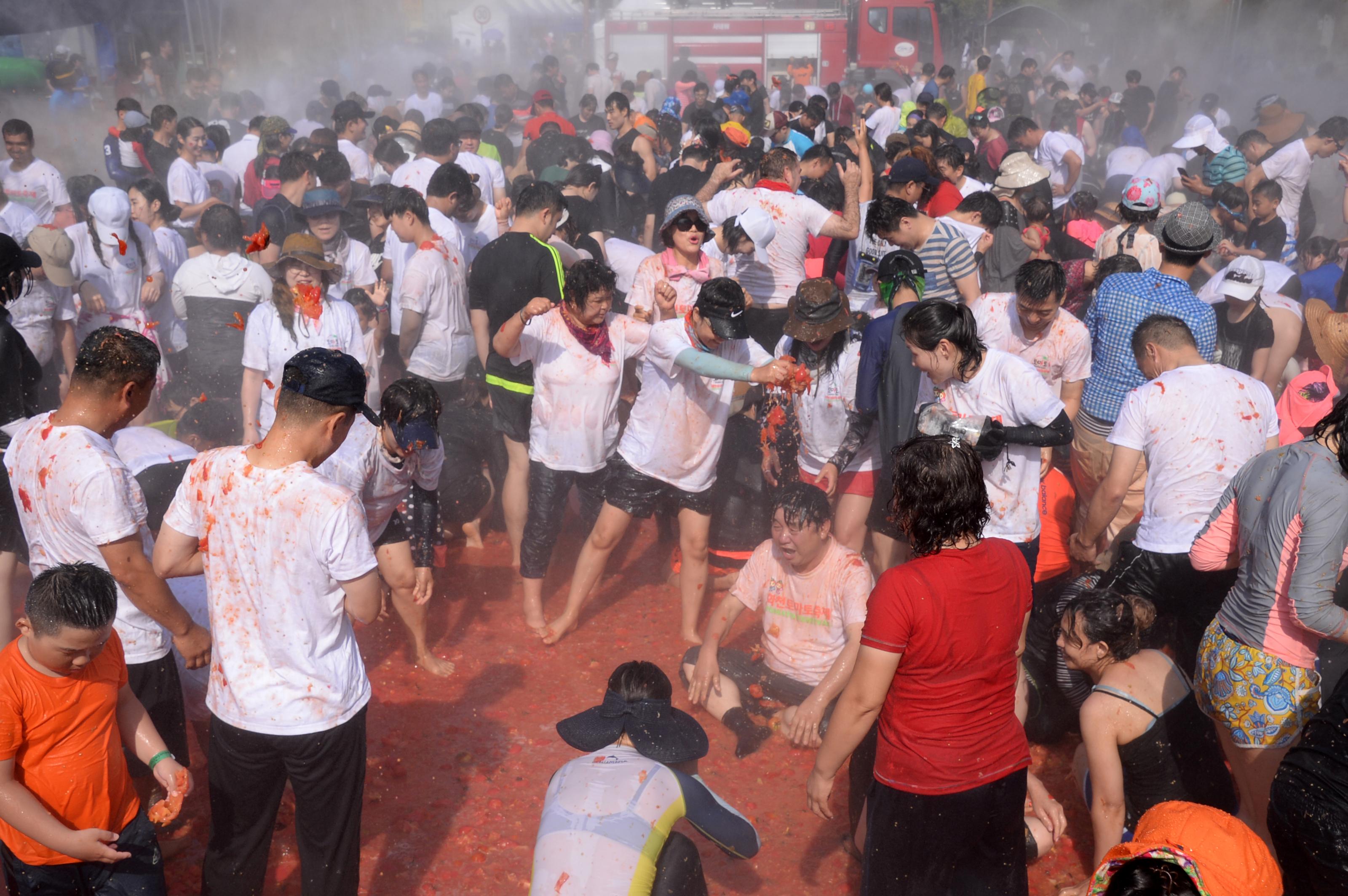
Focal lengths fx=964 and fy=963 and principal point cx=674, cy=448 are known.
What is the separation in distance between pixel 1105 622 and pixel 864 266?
3.63 m

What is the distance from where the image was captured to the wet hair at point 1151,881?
5.74ft

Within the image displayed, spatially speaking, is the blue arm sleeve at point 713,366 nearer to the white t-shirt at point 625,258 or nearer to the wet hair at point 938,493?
the wet hair at point 938,493

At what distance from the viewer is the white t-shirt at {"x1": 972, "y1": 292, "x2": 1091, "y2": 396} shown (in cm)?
534

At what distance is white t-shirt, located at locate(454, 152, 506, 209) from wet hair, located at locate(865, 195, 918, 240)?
443 centimetres

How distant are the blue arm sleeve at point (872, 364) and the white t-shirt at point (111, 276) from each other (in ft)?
17.2

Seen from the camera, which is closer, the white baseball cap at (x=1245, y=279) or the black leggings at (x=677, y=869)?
the black leggings at (x=677, y=869)

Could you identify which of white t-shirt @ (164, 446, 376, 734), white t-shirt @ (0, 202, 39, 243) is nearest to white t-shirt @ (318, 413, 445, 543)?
white t-shirt @ (164, 446, 376, 734)

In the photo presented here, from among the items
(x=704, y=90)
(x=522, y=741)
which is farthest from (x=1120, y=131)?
(x=522, y=741)

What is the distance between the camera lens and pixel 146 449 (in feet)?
14.8

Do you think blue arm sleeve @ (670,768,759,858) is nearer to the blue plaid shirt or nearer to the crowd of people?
the crowd of people

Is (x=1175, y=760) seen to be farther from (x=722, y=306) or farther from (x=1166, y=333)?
(x=722, y=306)

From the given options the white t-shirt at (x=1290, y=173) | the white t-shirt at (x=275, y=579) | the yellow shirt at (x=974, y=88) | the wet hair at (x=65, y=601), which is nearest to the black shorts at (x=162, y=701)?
the white t-shirt at (x=275, y=579)

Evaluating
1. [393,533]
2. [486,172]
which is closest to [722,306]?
[393,533]

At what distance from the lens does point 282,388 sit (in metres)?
2.88
